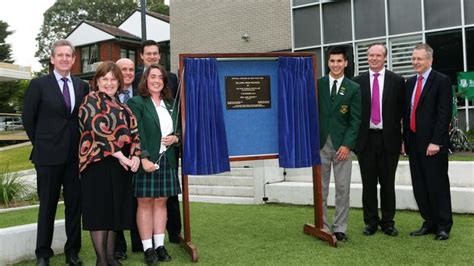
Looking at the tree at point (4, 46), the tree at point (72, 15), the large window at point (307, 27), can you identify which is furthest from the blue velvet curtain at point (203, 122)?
the tree at point (72, 15)

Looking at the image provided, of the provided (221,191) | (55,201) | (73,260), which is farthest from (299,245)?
(221,191)

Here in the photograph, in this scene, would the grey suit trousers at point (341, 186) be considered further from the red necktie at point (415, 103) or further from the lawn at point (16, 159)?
the lawn at point (16, 159)

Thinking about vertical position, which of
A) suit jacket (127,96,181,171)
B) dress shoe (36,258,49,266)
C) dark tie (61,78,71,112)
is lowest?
dress shoe (36,258,49,266)

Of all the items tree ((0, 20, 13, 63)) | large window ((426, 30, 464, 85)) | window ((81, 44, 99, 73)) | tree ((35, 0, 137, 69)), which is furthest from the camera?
tree ((35, 0, 137, 69))

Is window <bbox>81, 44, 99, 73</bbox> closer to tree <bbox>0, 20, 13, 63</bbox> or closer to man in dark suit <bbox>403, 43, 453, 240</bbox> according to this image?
tree <bbox>0, 20, 13, 63</bbox>

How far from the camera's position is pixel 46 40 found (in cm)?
5525

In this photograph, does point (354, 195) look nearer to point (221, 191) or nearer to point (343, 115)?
point (343, 115)

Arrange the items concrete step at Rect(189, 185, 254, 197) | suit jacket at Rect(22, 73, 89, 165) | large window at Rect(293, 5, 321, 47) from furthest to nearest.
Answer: large window at Rect(293, 5, 321, 47) < concrete step at Rect(189, 185, 254, 197) < suit jacket at Rect(22, 73, 89, 165)

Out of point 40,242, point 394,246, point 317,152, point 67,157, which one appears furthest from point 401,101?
point 40,242

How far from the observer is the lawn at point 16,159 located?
15062 millimetres

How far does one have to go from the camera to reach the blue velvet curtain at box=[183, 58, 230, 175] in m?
4.61

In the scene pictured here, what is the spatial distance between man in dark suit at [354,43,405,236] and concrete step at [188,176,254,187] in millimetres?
2932

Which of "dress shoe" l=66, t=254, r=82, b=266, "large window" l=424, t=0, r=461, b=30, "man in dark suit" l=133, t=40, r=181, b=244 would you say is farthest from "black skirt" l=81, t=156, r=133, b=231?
"large window" l=424, t=0, r=461, b=30

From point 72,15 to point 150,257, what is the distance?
55732 millimetres
